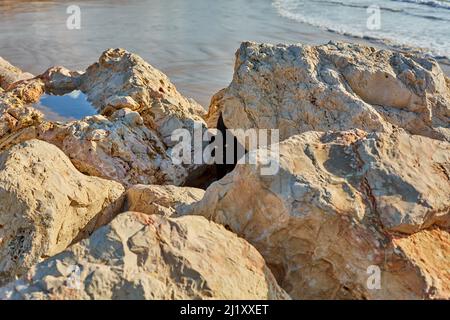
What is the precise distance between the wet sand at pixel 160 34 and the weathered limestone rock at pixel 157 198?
3.89 metres

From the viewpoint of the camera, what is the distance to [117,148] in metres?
3.83

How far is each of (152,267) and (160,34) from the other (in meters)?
10.1

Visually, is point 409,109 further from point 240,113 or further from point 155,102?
point 155,102

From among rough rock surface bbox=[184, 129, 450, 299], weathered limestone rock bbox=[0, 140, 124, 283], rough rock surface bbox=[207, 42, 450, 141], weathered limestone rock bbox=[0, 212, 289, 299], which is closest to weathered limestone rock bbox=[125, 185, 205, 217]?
weathered limestone rock bbox=[0, 140, 124, 283]

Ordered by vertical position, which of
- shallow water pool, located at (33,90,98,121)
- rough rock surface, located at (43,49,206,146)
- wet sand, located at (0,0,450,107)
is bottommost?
wet sand, located at (0,0,450,107)

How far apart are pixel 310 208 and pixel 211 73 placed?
6.58 metres

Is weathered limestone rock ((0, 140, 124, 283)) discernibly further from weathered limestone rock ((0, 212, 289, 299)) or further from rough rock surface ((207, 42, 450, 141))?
rough rock surface ((207, 42, 450, 141))

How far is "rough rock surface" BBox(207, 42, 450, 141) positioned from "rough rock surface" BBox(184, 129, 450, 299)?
1.42 metres

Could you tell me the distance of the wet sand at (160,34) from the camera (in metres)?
8.88

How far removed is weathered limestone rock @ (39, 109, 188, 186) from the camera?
147 inches

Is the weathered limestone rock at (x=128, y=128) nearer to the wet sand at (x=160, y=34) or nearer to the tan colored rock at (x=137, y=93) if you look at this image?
the tan colored rock at (x=137, y=93)

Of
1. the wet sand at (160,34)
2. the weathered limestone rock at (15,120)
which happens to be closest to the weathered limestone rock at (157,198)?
the weathered limestone rock at (15,120)

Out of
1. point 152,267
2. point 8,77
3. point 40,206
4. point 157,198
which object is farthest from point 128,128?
point 8,77

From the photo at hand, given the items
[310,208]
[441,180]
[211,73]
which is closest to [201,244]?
Result: [310,208]
